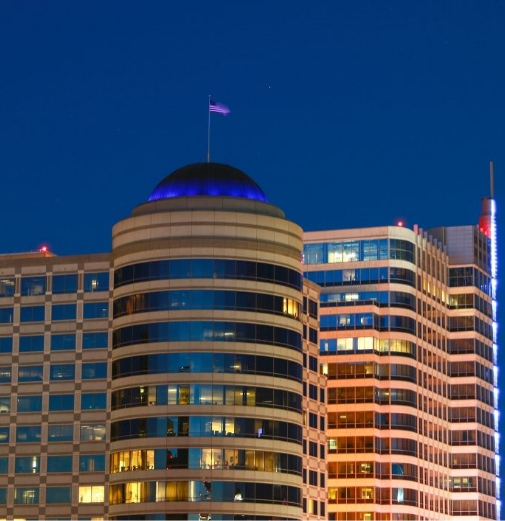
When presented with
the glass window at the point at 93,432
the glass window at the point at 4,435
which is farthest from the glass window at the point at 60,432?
the glass window at the point at 4,435

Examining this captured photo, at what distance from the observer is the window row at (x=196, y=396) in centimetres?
16962

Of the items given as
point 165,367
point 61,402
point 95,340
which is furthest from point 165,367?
point 61,402

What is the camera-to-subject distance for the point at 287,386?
17488cm

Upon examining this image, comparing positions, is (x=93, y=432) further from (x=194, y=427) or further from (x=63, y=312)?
(x=63, y=312)

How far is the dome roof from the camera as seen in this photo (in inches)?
6998

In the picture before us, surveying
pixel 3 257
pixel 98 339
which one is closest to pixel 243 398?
pixel 98 339

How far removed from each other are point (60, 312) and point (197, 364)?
56.3 feet

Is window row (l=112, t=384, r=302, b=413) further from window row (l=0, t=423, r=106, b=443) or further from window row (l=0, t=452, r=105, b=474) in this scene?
window row (l=0, t=452, r=105, b=474)

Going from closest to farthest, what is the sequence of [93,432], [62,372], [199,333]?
[199,333]
[93,432]
[62,372]

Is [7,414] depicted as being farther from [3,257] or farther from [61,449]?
[3,257]

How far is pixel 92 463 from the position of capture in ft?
569

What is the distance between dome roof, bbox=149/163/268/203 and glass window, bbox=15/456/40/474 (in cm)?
3105

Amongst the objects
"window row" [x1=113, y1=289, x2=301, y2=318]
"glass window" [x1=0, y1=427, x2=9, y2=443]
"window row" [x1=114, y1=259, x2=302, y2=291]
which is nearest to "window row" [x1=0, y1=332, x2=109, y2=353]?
"window row" [x1=113, y1=289, x2=301, y2=318]

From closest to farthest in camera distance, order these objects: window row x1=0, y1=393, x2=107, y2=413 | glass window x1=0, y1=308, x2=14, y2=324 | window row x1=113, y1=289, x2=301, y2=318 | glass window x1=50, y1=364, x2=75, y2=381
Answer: window row x1=113, y1=289, x2=301, y2=318 < window row x1=0, y1=393, x2=107, y2=413 < glass window x1=50, y1=364, x2=75, y2=381 < glass window x1=0, y1=308, x2=14, y2=324
